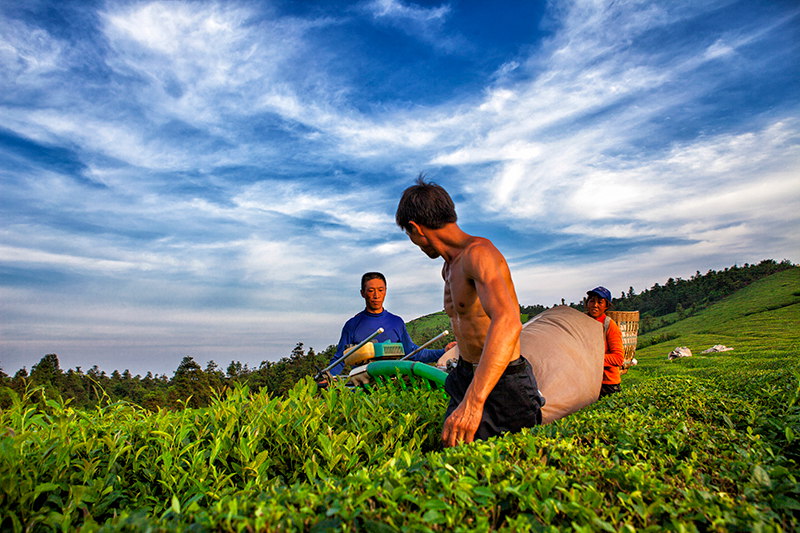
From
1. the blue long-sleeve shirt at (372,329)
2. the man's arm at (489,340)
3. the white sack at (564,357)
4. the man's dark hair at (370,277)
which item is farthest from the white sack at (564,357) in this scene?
the man's dark hair at (370,277)

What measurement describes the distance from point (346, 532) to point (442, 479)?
446mm

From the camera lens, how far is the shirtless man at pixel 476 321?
274 cm

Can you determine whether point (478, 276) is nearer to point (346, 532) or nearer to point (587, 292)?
point (346, 532)

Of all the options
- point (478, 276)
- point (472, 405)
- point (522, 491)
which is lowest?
point (522, 491)

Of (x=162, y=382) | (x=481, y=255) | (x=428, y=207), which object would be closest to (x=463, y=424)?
(x=481, y=255)

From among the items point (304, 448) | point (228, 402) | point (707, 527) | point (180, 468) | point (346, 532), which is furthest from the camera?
point (228, 402)

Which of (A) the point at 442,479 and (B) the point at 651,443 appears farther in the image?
(B) the point at 651,443

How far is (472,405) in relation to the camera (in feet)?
8.87

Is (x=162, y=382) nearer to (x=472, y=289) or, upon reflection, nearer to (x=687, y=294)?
(x=472, y=289)

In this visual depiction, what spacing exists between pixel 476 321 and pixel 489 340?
537 millimetres

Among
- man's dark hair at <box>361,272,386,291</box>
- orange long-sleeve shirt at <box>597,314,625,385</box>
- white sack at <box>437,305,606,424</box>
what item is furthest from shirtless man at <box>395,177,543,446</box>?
man's dark hair at <box>361,272,386,291</box>

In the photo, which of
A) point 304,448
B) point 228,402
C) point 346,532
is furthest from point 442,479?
point 228,402

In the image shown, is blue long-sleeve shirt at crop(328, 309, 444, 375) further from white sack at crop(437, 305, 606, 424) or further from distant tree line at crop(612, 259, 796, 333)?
distant tree line at crop(612, 259, 796, 333)

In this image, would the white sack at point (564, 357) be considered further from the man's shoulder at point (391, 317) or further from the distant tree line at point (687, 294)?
the distant tree line at point (687, 294)
